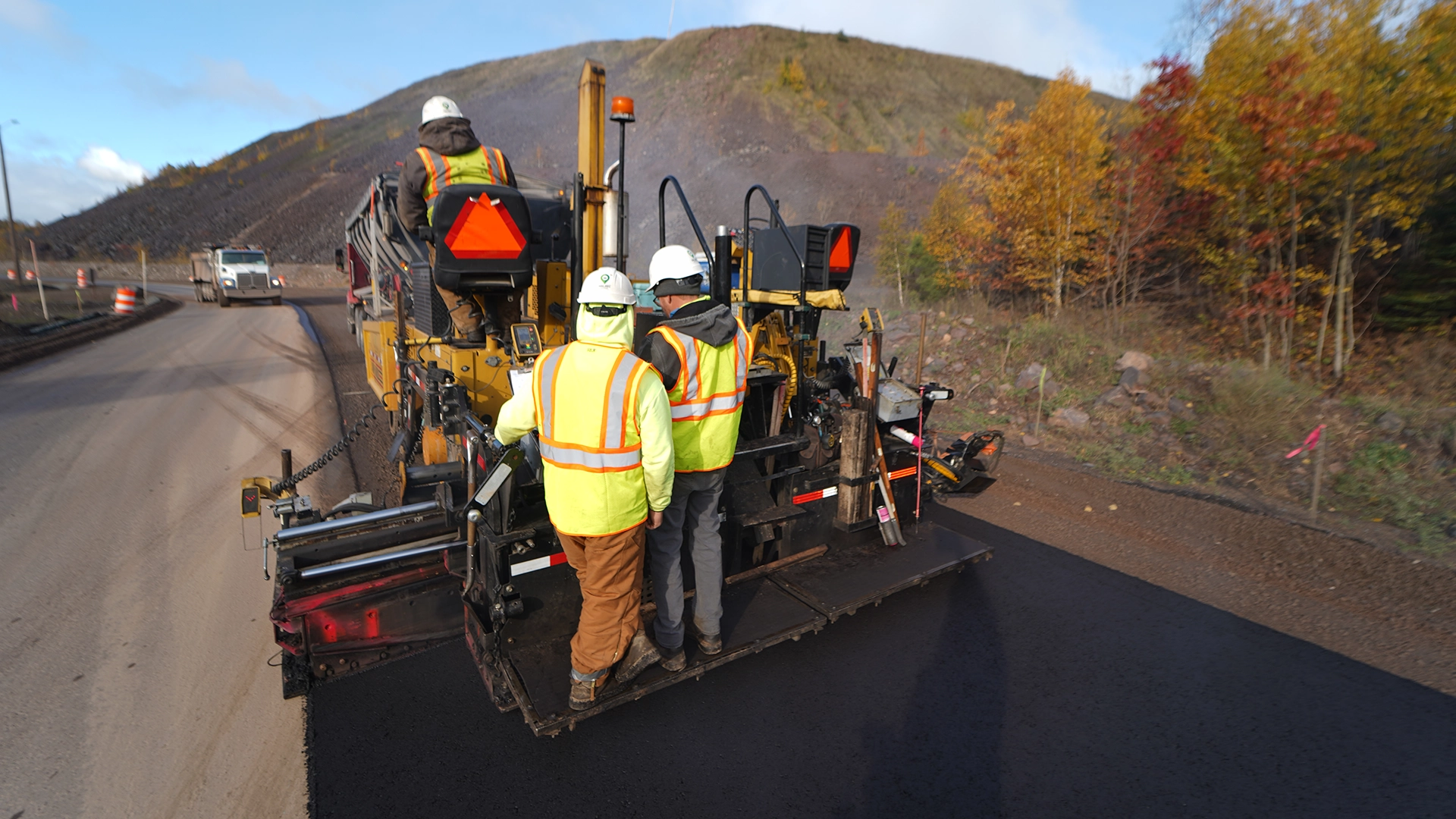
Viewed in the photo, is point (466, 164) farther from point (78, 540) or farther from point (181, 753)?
point (78, 540)

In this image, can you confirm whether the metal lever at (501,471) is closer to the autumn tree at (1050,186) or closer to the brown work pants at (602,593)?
the brown work pants at (602,593)

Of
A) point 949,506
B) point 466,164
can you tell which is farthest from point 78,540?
point 949,506

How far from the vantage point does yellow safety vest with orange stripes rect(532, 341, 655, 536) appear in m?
2.77

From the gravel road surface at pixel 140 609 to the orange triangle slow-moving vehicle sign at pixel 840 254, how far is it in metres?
3.81

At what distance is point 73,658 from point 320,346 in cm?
1174

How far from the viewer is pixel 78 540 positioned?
17.1ft

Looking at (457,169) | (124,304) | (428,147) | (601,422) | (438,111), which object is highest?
(438,111)

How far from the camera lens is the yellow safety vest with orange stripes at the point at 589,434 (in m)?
2.77

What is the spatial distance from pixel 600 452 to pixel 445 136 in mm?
2905

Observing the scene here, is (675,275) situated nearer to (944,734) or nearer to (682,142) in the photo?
(944,734)

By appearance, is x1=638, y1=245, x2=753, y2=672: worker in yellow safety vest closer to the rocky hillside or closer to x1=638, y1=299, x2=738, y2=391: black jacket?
x1=638, y1=299, x2=738, y2=391: black jacket

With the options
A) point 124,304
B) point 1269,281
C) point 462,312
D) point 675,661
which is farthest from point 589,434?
point 124,304

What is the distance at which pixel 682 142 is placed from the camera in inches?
2104

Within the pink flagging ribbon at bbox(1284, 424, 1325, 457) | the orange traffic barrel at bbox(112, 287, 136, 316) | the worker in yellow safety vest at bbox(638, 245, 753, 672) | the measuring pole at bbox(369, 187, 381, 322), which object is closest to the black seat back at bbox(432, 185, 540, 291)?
the worker in yellow safety vest at bbox(638, 245, 753, 672)
